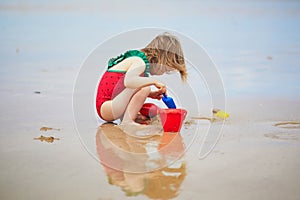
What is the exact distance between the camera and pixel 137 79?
2.94 m

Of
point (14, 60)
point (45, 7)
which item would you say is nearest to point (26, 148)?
point (14, 60)

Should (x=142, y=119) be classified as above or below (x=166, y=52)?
below

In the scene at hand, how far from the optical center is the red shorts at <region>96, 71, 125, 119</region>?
10.1ft

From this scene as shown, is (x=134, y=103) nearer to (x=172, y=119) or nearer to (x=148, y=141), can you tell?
(x=172, y=119)

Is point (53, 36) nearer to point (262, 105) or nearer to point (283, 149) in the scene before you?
point (262, 105)

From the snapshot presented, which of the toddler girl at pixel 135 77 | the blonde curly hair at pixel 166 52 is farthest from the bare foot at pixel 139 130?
the blonde curly hair at pixel 166 52

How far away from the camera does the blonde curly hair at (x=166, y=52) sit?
309 cm

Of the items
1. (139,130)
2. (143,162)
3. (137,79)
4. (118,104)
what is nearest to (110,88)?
(118,104)

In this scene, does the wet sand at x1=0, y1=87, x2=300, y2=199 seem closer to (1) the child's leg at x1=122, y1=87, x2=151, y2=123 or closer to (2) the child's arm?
(1) the child's leg at x1=122, y1=87, x2=151, y2=123

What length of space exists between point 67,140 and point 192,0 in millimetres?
9645

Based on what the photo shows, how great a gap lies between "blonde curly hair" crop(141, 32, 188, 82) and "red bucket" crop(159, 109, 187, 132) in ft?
1.21

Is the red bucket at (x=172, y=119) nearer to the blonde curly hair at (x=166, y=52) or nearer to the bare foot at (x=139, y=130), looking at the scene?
the bare foot at (x=139, y=130)

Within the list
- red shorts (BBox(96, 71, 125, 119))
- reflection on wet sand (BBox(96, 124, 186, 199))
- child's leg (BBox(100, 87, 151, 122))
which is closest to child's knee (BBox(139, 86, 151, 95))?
child's leg (BBox(100, 87, 151, 122))

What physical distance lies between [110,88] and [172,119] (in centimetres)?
49
